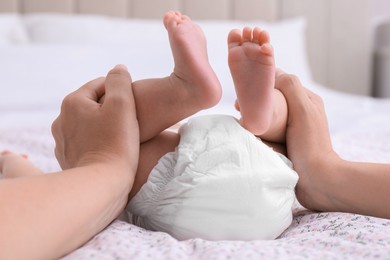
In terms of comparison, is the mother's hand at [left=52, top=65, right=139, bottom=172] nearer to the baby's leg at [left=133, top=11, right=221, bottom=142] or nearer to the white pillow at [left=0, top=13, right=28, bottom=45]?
the baby's leg at [left=133, top=11, right=221, bottom=142]

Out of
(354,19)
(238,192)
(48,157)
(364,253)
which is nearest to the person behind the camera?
(364,253)

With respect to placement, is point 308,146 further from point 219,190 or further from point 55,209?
point 55,209

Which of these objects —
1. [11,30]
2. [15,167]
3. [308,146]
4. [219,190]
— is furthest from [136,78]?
[219,190]

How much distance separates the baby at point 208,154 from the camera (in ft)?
2.40

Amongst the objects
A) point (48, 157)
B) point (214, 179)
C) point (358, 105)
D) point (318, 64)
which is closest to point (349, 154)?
point (214, 179)

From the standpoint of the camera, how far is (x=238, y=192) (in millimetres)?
729

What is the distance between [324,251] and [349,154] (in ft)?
2.08

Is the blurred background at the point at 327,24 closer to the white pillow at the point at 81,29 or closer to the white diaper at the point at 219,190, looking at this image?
the white pillow at the point at 81,29

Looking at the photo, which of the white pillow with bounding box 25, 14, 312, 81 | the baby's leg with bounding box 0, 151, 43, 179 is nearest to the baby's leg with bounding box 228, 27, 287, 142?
the baby's leg with bounding box 0, 151, 43, 179

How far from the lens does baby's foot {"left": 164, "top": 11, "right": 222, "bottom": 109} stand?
2.60ft

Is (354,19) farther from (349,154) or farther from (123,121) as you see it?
(123,121)

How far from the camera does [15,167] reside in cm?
107

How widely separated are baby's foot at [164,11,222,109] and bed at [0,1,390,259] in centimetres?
21

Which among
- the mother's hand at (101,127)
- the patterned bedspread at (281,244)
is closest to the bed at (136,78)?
the patterned bedspread at (281,244)
